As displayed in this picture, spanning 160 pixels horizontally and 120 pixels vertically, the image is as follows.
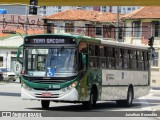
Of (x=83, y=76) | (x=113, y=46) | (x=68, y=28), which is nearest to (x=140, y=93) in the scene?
(x=113, y=46)

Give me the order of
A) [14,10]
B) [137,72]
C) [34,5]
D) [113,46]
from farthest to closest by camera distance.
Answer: [14,10]
[34,5]
[137,72]
[113,46]

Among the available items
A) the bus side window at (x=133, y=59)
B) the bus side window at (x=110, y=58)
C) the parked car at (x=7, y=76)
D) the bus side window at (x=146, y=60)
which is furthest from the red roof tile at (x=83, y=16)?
the bus side window at (x=110, y=58)

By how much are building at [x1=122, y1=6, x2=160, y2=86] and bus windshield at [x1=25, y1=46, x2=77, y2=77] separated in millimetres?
43680

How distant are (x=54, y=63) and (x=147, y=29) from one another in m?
45.2

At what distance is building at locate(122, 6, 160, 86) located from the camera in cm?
6444

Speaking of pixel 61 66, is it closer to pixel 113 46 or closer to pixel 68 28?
pixel 113 46

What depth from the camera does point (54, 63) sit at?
20828 mm

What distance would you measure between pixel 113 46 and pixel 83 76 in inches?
137

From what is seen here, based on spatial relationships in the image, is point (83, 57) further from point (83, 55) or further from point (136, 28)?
point (136, 28)

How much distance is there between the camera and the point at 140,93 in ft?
92.5

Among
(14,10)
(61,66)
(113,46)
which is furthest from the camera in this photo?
(14,10)

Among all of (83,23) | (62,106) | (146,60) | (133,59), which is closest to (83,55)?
(62,106)

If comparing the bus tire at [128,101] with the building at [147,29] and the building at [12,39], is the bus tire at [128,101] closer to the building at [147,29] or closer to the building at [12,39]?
the building at [147,29]

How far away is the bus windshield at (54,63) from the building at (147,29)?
4368 centimetres
